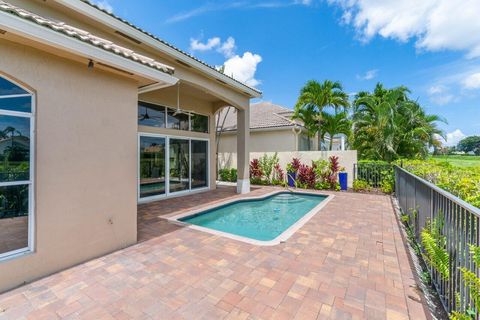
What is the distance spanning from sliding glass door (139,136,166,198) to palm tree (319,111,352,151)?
12.7 metres

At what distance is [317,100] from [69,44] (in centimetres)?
1595

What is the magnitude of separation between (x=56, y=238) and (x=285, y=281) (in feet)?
14.7

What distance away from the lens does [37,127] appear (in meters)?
4.17

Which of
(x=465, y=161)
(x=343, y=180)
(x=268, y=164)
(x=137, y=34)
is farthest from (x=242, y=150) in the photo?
(x=465, y=161)

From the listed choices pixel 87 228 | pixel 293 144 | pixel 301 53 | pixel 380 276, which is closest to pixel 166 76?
pixel 87 228

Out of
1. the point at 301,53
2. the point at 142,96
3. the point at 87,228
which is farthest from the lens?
the point at 301,53

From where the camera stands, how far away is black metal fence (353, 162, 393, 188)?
1337cm

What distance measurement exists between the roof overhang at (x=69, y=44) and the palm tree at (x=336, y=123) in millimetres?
15089

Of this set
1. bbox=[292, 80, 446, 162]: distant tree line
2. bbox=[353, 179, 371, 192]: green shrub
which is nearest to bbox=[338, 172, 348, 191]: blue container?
bbox=[353, 179, 371, 192]: green shrub

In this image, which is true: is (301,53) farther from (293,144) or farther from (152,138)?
(152,138)

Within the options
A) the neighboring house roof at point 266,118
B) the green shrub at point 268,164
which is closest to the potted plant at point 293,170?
the green shrub at point 268,164

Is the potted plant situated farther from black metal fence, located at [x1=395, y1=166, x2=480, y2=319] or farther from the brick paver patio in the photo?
black metal fence, located at [x1=395, y1=166, x2=480, y2=319]

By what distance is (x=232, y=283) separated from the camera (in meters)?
4.05

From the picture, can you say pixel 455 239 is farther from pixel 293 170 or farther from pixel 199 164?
pixel 293 170
